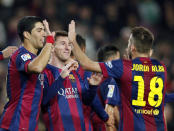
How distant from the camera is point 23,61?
225 inches

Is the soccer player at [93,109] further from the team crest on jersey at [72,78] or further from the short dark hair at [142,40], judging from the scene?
the short dark hair at [142,40]

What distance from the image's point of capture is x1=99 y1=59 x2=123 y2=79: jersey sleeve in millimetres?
5863

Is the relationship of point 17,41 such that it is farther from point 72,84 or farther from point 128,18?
point 72,84

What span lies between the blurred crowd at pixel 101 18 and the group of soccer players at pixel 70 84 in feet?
17.0

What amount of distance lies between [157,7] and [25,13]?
Answer: 4069 mm

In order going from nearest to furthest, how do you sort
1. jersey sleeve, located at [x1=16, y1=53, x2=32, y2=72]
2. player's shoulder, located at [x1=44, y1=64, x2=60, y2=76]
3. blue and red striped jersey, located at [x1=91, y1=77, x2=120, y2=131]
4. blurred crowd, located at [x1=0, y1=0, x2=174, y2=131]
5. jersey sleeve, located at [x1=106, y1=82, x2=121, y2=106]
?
jersey sleeve, located at [x1=16, y1=53, x2=32, y2=72]
player's shoulder, located at [x1=44, y1=64, x2=60, y2=76]
blue and red striped jersey, located at [x1=91, y1=77, x2=120, y2=131]
jersey sleeve, located at [x1=106, y1=82, x2=121, y2=106]
blurred crowd, located at [x1=0, y1=0, x2=174, y2=131]

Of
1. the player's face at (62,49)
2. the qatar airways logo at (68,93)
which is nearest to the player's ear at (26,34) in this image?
the player's face at (62,49)

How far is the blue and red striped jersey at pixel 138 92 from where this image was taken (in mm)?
5918

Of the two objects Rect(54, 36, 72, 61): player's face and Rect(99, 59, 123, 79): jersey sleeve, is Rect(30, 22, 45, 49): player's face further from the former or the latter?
Rect(99, 59, 123, 79): jersey sleeve


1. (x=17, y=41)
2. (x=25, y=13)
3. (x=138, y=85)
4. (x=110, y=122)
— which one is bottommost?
(x=110, y=122)

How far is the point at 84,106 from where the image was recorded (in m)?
6.62

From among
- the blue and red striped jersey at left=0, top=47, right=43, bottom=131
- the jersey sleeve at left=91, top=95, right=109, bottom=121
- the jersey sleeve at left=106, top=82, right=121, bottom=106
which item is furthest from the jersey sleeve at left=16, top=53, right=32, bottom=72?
the jersey sleeve at left=106, top=82, right=121, bottom=106

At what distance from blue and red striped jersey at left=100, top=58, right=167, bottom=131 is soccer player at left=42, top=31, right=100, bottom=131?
48 cm

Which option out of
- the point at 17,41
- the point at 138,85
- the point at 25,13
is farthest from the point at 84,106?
the point at 25,13
